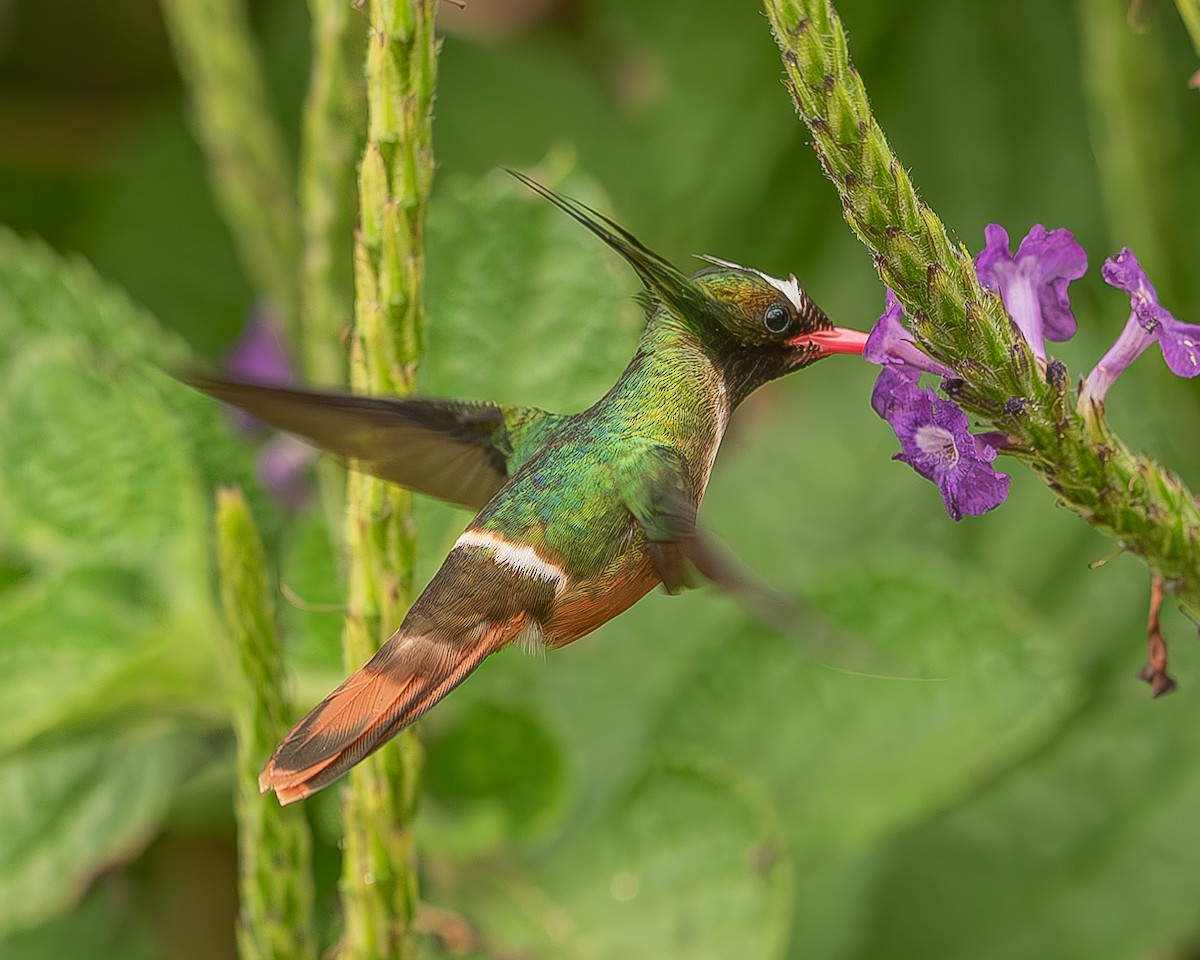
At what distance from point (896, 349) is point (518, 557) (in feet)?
1.02

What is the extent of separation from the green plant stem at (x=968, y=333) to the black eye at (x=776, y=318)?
0.58 feet

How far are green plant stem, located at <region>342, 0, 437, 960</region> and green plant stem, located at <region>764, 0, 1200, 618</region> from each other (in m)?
0.25

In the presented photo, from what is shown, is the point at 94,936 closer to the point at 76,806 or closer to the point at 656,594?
the point at 76,806

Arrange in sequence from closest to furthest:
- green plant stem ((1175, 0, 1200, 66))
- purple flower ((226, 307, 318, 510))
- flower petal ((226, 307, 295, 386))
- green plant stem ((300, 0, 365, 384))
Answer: green plant stem ((1175, 0, 1200, 66)) < green plant stem ((300, 0, 365, 384)) < purple flower ((226, 307, 318, 510)) < flower petal ((226, 307, 295, 386))

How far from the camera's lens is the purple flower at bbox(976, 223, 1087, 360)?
37.9 inches

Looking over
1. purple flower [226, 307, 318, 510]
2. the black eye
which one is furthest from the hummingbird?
purple flower [226, 307, 318, 510]

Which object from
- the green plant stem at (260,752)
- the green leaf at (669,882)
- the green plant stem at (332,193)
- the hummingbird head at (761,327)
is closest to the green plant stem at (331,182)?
the green plant stem at (332,193)

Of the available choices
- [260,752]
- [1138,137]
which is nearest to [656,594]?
[1138,137]

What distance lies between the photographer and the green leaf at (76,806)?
4.87ft

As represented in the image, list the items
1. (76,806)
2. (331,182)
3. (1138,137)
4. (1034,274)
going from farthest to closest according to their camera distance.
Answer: (1138,137) < (76,806) < (331,182) < (1034,274)

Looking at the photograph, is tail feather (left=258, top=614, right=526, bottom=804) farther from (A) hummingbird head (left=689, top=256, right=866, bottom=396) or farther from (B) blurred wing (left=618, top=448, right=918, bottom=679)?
(A) hummingbird head (left=689, top=256, right=866, bottom=396)

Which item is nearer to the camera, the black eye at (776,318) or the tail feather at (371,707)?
the tail feather at (371,707)

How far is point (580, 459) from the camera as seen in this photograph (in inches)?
43.1

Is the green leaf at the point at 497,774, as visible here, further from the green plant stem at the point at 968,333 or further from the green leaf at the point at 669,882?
the green plant stem at the point at 968,333
